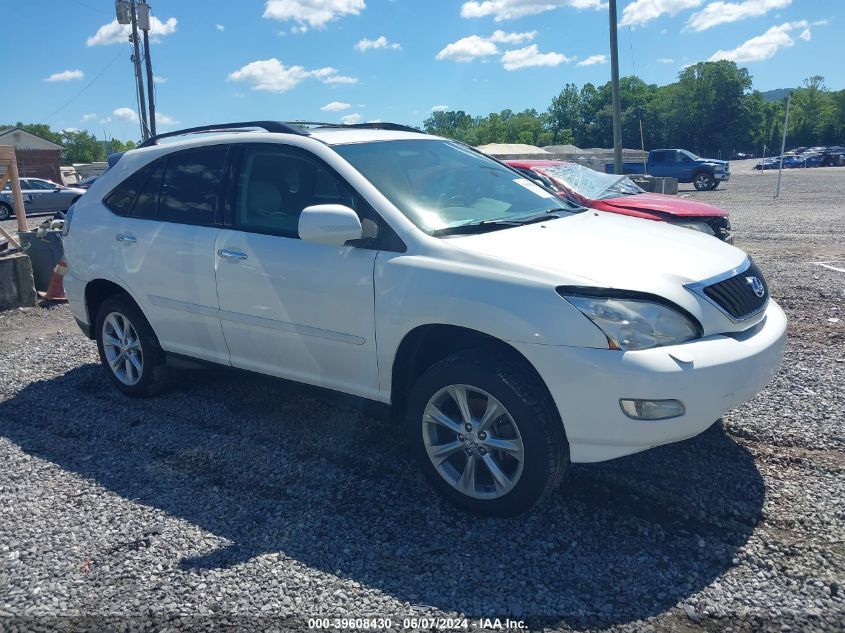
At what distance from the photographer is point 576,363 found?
119 inches

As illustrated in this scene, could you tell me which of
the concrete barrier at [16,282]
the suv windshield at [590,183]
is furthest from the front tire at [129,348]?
the suv windshield at [590,183]

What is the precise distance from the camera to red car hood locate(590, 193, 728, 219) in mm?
8844

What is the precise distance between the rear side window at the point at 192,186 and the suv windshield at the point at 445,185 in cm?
95

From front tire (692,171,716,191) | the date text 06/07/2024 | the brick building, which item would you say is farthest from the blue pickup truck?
the brick building

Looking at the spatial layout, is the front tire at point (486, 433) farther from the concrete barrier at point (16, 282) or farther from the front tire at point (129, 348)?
the concrete barrier at point (16, 282)

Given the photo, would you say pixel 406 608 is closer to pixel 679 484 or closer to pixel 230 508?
pixel 230 508

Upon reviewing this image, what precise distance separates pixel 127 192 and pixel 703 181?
96.9ft

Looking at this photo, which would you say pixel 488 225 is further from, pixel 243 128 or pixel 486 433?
pixel 243 128

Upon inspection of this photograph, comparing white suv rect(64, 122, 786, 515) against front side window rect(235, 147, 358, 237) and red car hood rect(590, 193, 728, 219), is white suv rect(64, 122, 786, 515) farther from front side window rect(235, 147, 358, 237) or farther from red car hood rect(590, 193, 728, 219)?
red car hood rect(590, 193, 728, 219)

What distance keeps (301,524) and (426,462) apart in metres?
0.68

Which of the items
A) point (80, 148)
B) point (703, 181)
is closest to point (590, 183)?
point (703, 181)

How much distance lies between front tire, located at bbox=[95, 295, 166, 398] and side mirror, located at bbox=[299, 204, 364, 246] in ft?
6.57

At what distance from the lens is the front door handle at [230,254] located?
13.7 ft

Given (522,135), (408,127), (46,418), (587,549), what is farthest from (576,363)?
(522,135)
